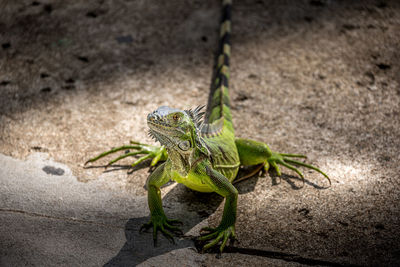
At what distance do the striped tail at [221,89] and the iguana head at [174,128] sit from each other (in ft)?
2.06

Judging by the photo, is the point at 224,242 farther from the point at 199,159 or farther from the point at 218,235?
the point at 199,159

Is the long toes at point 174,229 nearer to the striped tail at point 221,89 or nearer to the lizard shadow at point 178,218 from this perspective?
the lizard shadow at point 178,218

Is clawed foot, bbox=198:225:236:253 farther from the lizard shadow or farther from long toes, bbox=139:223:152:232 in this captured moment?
long toes, bbox=139:223:152:232

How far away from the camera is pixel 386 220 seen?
270cm

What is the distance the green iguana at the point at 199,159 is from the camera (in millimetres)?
2577

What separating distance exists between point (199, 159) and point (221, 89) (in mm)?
1481

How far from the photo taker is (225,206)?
2725mm

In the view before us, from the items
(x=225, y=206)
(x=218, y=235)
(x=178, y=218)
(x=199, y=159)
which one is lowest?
(x=178, y=218)

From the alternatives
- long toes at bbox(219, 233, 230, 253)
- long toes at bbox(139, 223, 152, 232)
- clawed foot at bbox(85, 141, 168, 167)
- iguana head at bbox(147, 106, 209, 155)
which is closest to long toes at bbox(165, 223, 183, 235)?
long toes at bbox(139, 223, 152, 232)

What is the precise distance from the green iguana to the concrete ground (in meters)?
0.11

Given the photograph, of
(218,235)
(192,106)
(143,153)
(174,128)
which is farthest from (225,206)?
(192,106)

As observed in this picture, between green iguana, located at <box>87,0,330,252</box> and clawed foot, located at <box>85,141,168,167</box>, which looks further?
clawed foot, located at <box>85,141,168,167</box>

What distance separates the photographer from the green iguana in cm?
258

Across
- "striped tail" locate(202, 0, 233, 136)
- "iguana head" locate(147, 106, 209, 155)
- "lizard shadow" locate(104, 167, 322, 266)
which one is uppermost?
"iguana head" locate(147, 106, 209, 155)
